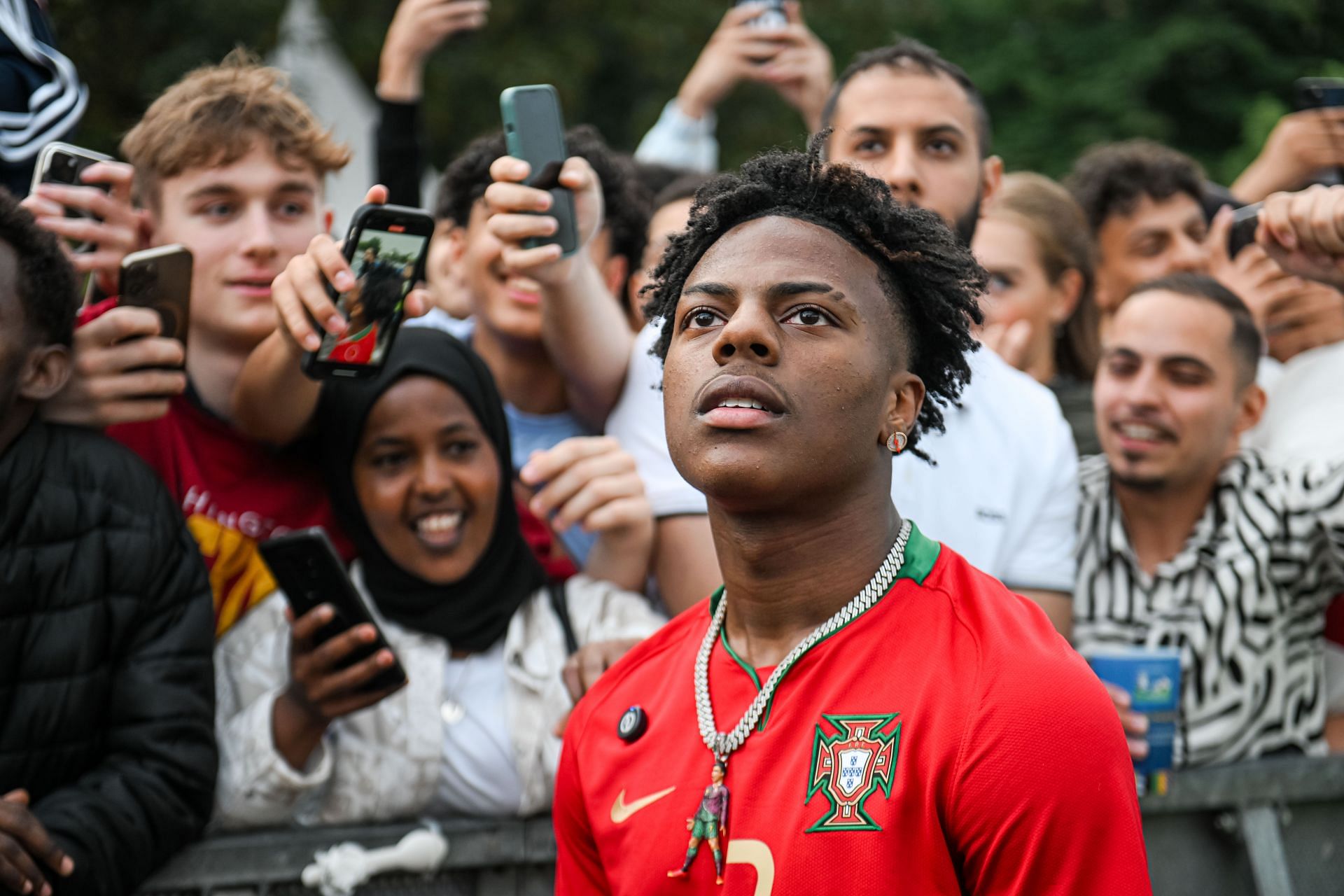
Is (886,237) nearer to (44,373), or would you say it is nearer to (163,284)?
(163,284)

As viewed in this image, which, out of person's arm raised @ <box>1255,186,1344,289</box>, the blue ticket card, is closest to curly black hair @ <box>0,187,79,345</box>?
the blue ticket card

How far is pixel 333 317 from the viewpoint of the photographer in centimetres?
323

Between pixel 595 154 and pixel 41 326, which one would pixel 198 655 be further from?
pixel 595 154

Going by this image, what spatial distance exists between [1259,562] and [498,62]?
11560 millimetres

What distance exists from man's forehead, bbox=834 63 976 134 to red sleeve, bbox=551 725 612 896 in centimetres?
242

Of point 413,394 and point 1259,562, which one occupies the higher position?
point 413,394

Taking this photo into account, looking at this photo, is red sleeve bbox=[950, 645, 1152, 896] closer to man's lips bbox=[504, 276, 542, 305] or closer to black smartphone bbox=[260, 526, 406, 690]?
black smartphone bbox=[260, 526, 406, 690]

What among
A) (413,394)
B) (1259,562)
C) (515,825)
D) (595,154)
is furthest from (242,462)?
(1259,562)

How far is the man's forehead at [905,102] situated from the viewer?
14.3 feet

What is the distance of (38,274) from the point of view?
10.7 ft

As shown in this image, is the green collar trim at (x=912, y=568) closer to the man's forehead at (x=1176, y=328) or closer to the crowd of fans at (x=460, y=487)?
the crowd of fans at (x=460, y=487)

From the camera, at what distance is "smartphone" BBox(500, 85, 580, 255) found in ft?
11.6

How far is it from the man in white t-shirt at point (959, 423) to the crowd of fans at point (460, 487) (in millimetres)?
11

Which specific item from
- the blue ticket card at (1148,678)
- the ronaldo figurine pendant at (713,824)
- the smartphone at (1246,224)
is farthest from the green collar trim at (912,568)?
the smartphone at (1246,224)
